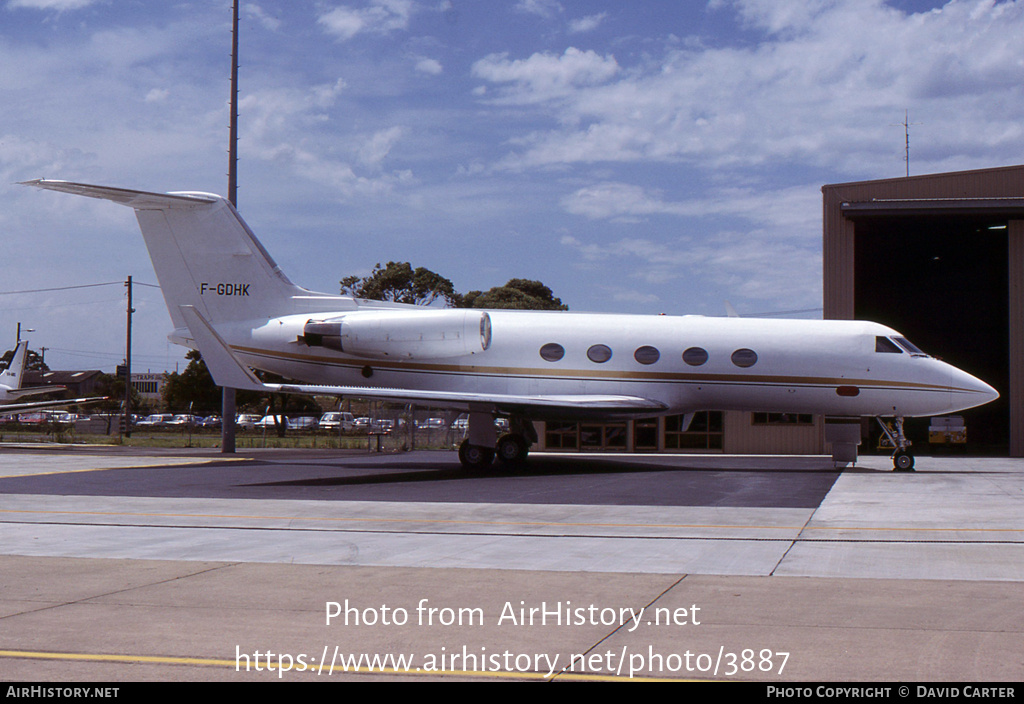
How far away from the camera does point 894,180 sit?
29.9 meters

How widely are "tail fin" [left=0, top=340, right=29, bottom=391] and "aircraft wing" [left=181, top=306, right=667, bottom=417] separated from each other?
31301 mm

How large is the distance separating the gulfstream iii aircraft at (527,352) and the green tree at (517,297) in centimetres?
3563

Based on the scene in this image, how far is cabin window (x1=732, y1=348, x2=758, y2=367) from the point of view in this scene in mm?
20000

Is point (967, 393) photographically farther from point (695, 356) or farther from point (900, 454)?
point (695, 356)

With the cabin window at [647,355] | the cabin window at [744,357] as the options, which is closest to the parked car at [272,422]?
the cabin window at [647,355]

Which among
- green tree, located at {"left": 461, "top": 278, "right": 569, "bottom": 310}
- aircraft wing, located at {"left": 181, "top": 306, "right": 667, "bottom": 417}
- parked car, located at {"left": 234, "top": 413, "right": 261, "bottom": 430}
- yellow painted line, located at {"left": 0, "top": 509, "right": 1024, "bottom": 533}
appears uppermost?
green tree, located at {"left": 461, "top": 278, "right": 569, "bottom": 310}

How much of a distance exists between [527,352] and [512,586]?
13.8 metres

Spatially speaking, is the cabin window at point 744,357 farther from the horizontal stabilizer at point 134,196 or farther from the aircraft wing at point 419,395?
the horizontal stabilizer at point 134,196

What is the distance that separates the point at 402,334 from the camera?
20.1 m

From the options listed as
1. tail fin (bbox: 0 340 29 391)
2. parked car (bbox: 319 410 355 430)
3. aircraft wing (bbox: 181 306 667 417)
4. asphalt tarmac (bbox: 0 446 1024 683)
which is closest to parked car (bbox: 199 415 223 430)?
parked car (bbox: 319 410 355 430)

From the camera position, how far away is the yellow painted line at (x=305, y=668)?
4625 millimetres

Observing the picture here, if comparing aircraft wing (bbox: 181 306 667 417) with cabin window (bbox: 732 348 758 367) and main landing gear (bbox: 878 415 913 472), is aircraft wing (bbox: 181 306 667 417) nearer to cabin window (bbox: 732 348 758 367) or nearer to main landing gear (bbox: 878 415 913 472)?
cabin window (bbox: 732 348 758 367)
